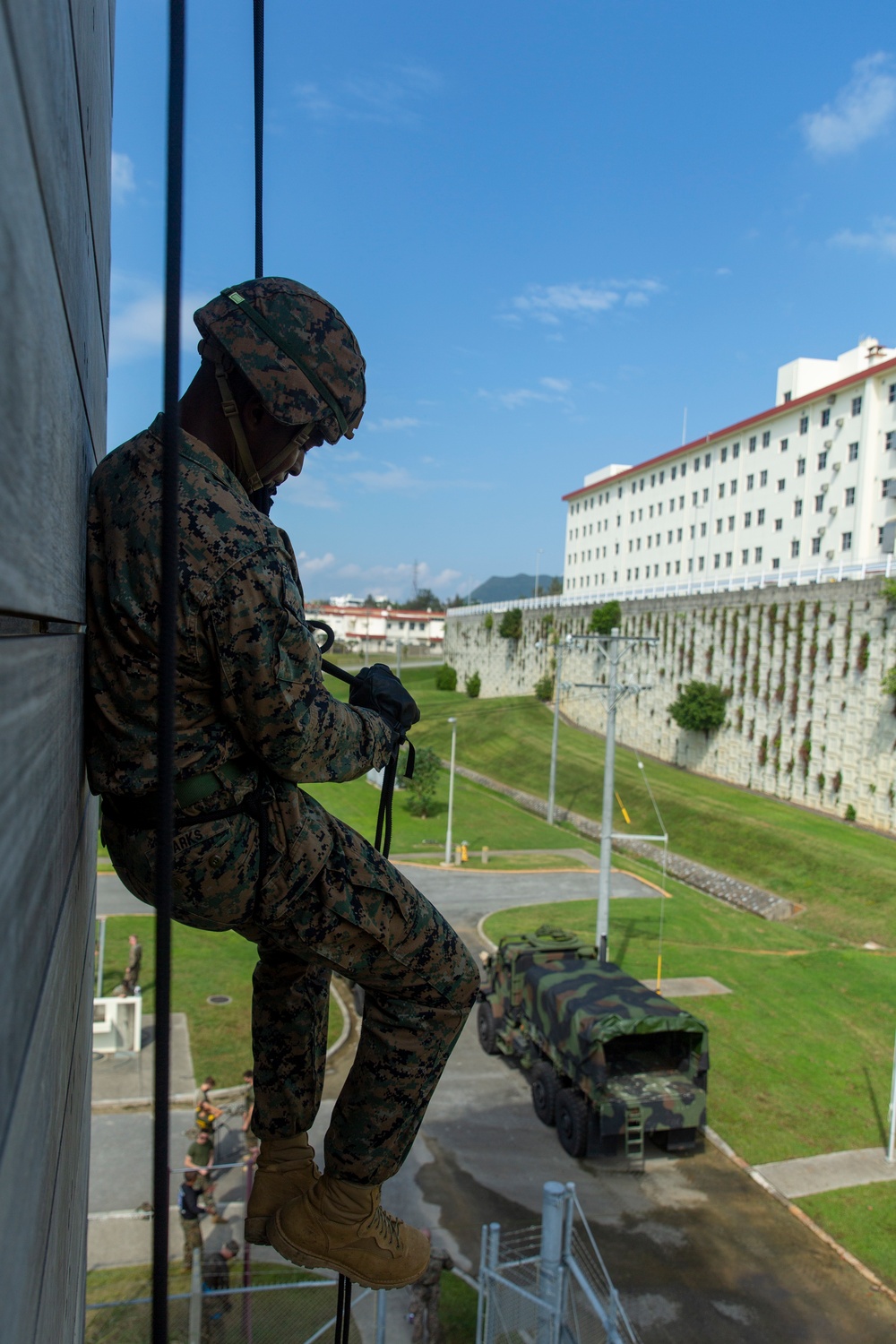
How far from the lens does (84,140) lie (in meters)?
1.65

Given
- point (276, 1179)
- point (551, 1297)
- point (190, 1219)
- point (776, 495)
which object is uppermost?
point (776, 495)

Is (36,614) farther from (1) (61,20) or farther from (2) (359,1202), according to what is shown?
(2) (359,1202)

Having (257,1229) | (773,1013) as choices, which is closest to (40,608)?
(257,1229)

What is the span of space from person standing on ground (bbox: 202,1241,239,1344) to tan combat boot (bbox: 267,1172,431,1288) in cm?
639

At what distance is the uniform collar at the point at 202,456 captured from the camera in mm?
2023

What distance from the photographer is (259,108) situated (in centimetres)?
275

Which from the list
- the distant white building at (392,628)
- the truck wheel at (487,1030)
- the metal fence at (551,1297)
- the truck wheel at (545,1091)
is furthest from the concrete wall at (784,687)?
the distant white building at (392,628)

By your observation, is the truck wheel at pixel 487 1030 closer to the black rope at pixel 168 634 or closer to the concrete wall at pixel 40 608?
the concrete wall at pixel 40 608

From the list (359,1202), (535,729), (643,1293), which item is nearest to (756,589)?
(535,729)

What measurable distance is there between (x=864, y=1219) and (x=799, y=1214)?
0.74 metres

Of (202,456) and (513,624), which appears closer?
(202,456)

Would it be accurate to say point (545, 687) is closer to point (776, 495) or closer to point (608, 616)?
point (608, 616)

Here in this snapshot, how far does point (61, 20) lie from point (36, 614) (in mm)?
732

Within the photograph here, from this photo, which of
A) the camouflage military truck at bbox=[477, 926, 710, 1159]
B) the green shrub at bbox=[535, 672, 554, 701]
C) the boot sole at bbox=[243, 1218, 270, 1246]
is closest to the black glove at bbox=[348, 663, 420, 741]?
the boot sole at bbox=[243, 1218, 270, 1246]
